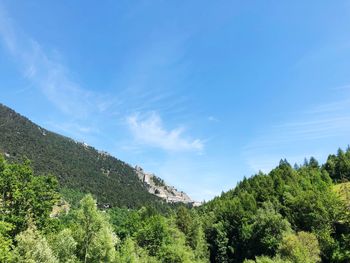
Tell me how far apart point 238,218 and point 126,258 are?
57.8 m

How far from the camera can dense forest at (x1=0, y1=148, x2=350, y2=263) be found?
44.7m

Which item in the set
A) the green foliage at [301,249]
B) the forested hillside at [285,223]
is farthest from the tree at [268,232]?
the green foliage at [301,249]

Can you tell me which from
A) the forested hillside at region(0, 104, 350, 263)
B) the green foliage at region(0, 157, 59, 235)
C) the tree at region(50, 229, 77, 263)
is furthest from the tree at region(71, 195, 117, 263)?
the green foliage at region(0, 157, 59, 235)

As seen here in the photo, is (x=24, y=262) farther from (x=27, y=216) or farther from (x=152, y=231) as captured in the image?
(x=152, y=231)

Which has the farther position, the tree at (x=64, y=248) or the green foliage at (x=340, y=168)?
the green foliage at (x=340, y=168)

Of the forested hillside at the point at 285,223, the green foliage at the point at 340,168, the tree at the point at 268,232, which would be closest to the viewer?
the forested hillside at the point at 285,223

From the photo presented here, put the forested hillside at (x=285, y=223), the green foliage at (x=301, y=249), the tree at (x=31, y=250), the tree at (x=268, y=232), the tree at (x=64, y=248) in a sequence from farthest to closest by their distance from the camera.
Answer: the tree at (x=268, y=232), the forested hillside at (x=285, y=223), the green foliage at (x=301, y=249), the tree at (x=64, y=248), the tree at (x=31, y=250)

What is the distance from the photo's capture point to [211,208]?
142m

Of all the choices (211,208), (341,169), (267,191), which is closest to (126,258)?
(267,191)

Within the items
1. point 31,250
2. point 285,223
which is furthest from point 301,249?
point 31,250

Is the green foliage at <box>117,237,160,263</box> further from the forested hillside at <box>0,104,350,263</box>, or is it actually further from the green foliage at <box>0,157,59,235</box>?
the green foliage at <box>0,157,59,235</box>

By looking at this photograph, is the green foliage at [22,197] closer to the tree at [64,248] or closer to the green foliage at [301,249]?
the tree at [64,248]

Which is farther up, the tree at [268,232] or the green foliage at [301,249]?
the tree at [268,232]

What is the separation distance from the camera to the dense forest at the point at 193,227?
4469 cm
